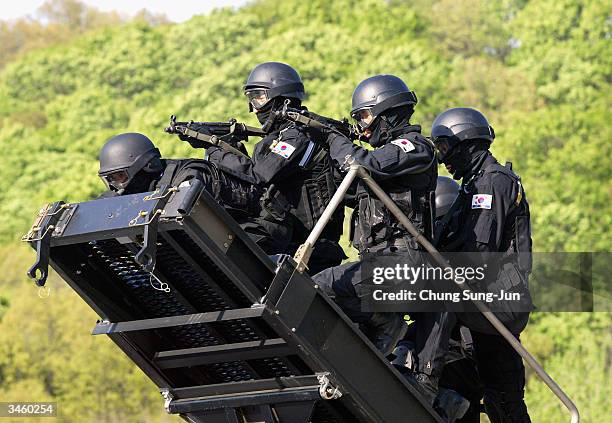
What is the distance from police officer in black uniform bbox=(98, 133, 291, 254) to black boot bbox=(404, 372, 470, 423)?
1.40 meters

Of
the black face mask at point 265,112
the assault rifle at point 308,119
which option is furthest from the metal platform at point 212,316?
the black face mask at point 265,112

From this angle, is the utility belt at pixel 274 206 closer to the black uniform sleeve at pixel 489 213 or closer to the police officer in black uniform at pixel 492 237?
the police officer in black uniform at pixel 492 237

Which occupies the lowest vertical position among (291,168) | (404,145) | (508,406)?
(508,406)

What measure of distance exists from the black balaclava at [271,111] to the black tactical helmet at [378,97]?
0.77 meters

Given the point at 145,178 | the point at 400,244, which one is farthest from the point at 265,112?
the point at 400,244

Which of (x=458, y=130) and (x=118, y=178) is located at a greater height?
(x=458, y=130)

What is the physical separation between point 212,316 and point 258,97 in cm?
228

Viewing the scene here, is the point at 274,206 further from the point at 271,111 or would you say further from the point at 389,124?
the point at 389,124

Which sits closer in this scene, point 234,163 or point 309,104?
point 234,163

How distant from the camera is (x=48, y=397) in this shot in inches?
1271

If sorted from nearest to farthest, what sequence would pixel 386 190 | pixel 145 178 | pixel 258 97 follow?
pixel 386 190 → pixel 145 178 → pixel 258 97

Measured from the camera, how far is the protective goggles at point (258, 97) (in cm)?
880

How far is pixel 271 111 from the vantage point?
8742mm

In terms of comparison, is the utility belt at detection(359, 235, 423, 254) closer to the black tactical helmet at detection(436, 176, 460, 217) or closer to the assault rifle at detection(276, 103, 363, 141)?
the assault rifle at detection(276, 103, 363, 141)
